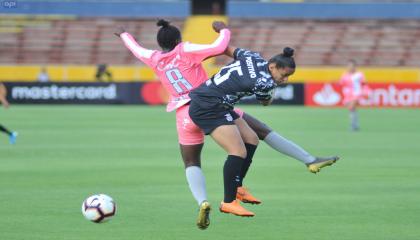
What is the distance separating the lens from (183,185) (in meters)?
14.7

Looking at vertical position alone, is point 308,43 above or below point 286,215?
below

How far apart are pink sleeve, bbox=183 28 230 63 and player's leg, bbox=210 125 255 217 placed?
81 cm

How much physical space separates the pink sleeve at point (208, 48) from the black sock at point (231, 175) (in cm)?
114

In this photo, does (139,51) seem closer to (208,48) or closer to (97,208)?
(208,48)

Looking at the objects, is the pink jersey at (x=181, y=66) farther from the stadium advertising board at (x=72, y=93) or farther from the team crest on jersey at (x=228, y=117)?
the stadium advertising board at (x=72, y=93)

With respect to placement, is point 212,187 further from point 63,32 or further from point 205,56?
point 63,32

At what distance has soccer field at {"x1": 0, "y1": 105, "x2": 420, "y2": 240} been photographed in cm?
1060

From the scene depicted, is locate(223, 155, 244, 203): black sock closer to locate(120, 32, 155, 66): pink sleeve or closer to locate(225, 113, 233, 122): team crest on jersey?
locate(225, 113, 233, 122): team crest on jersey

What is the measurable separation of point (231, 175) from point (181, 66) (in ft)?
4.51

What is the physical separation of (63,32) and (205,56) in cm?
4317

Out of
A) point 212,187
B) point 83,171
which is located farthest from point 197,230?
point 83,171

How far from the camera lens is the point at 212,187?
14508mm

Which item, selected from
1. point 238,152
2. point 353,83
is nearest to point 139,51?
point 238,152

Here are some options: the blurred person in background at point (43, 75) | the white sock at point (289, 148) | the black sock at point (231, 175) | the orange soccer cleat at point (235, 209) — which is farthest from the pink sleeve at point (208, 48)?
the blurred person in background at point (43, 75)
